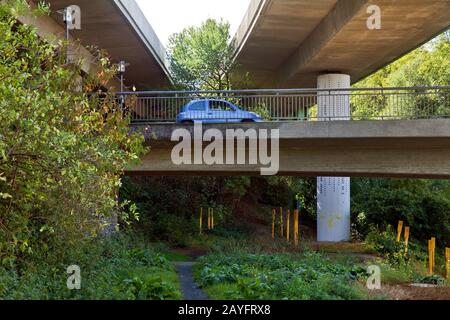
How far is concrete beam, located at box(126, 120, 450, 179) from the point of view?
19.1m

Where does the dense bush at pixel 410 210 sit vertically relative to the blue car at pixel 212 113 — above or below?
below

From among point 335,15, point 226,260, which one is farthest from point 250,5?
point 226,260

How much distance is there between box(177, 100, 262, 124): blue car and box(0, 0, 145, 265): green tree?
8.77 meters

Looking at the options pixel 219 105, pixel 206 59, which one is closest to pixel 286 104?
pixel 219 105

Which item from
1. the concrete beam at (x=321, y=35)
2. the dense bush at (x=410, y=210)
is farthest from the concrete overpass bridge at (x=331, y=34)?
the dense bush at (x=410, y=210)

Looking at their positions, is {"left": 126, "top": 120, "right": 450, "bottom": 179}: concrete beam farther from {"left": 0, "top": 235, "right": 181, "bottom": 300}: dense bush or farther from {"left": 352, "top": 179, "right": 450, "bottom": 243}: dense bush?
{"left": 352, "top": 179, "right": 450, "bottom": 243}: dense bush

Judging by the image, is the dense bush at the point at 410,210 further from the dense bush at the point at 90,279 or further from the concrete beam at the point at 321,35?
the dense bush at the point at 90,279

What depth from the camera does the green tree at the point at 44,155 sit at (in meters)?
9.36

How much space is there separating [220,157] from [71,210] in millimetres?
10765

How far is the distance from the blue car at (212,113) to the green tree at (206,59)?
35.1 feet

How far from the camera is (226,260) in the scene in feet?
Result: 56.2

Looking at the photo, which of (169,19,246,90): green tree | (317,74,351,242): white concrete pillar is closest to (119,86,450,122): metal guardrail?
(317,74,351,242): white concrete pillar

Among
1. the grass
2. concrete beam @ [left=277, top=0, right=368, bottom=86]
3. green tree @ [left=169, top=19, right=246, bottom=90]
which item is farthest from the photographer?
green tree @ [left=169, top=19, right=246, bottom=90]

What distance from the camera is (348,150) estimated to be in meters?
20.8
